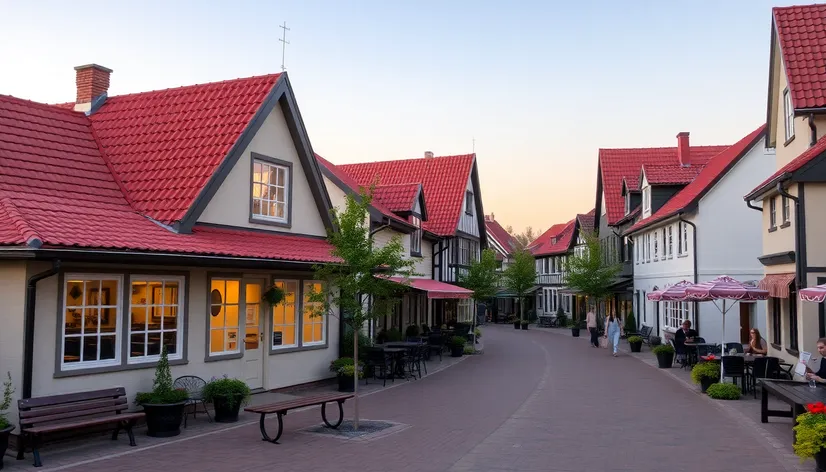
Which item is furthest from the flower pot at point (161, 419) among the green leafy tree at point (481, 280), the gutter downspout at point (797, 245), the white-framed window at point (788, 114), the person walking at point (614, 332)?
the green leafy tree at point (481, 280)

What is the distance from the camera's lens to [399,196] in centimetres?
2972

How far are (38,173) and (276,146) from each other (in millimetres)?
5148

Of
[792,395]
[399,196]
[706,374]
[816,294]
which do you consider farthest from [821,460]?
[399,196]

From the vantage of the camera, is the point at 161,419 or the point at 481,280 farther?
the point at 481,280

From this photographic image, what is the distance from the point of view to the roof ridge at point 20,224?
9.62 meters

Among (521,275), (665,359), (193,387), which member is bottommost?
(665,359)

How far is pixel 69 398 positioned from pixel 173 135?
6969 millimetres

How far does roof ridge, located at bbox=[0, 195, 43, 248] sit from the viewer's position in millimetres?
9625

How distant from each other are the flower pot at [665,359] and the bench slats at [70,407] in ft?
55.6

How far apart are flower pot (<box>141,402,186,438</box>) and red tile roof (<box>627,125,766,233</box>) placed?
21766 millimetres

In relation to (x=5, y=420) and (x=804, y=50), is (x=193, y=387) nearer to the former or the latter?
(x=5, y=420)

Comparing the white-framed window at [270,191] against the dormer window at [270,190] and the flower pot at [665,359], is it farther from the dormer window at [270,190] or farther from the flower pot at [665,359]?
the flower pot at [665,359]

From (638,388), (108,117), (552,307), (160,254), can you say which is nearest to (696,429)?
(638,388)

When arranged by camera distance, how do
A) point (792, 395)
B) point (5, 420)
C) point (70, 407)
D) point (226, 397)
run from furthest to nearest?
point (226, 397), point (792, 395), point (70, 407), point (5, 420)
